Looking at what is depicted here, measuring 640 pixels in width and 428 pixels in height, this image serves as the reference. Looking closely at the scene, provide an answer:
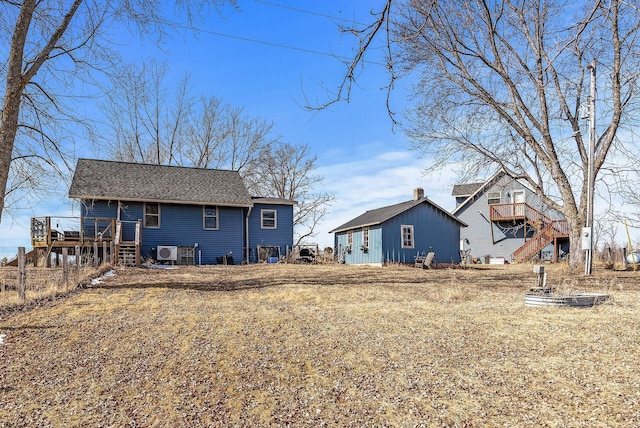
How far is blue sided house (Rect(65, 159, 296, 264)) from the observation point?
19.1m

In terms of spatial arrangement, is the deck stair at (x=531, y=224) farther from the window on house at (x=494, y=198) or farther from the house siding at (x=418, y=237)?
the house siding at (x=418, y=237)

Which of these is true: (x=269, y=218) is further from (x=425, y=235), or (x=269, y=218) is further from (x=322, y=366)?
(x=322, y=366)

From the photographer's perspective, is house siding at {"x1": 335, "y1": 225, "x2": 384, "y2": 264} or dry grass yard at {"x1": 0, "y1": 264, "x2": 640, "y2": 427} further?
house siding at {"x1": 335, "y1": 225, "x2": 384, "y2": 264}

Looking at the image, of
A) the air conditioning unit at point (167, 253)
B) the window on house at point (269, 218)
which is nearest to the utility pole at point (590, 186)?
the window on house at point (269, 218)

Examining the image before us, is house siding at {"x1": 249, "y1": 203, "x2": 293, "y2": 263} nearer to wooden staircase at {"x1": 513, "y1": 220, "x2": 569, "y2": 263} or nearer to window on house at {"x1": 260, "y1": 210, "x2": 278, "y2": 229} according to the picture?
window on house at {"x1": 260, "y1": 210, "x2": 278, "y2": 229}

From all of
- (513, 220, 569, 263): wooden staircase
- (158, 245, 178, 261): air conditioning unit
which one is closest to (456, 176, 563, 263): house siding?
(513, 220, 569, 263): wooden staircase

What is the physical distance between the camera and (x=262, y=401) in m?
3.51

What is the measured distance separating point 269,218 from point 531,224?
1574 cm

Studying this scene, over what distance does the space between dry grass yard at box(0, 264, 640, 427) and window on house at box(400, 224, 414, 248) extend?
14.4m

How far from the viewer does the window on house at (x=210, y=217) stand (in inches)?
833

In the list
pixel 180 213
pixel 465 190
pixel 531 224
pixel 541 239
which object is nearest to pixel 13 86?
pixel 180 213

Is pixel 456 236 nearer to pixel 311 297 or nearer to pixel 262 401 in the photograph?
pixel 311 297

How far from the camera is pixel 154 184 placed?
20.9 meters

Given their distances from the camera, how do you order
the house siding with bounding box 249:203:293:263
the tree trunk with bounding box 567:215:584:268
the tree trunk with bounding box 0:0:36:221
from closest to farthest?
1. the tree trunk with bounding box 0:0:36:221
2. the tree trunk with bounding box 567:215:584:268
3. the house siding with bounding box 249:203:293:263
